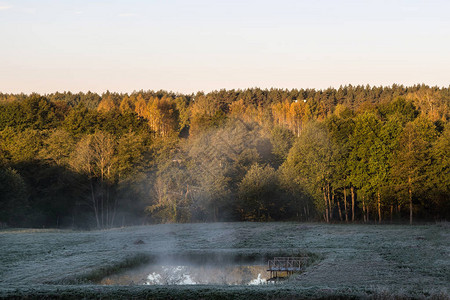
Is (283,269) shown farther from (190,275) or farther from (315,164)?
(315,164)

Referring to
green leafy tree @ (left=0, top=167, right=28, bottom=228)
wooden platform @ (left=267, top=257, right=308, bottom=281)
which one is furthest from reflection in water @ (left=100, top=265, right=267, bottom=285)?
green leafy tree @ (left=0, top=167, right=28, bottom=228)

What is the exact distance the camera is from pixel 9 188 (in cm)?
8312

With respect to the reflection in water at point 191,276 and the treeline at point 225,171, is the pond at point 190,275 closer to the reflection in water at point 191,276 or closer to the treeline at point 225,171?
the reflection in water at point 191,276

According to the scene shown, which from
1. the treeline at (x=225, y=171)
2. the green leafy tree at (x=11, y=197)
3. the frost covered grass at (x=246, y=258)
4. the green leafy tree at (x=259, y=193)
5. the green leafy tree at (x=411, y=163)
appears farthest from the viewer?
the green leafy tree at (x=11, y=197)

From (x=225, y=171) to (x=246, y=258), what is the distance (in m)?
45.6

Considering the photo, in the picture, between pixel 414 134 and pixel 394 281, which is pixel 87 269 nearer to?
pixel 394 281

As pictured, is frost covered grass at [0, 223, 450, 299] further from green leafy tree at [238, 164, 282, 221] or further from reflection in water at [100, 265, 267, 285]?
green leafy tree at [238, 164, 282, 221]

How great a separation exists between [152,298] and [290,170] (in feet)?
191

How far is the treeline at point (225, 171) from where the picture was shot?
7431 cm

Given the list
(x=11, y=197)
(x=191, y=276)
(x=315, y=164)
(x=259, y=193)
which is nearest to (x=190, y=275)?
(x=191, y=276)

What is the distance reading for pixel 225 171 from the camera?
8581cm

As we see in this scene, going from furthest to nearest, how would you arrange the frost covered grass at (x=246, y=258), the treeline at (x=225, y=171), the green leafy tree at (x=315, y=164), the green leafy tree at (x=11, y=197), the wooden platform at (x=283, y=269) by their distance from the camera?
1. the green leafy tree at (x=11, y=197)
2. the green leafy tree at (x=315, y=164)
3. the treeline at (x=225, y=171)
4. the wooden platform at (x=283, y=269)
5. the frost covered grass at (x=246, y=258)

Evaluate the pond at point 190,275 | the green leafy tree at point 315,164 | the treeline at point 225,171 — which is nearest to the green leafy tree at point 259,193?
the treeline at point 225,171

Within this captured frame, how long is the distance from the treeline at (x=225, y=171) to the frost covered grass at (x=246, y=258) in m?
16.3
